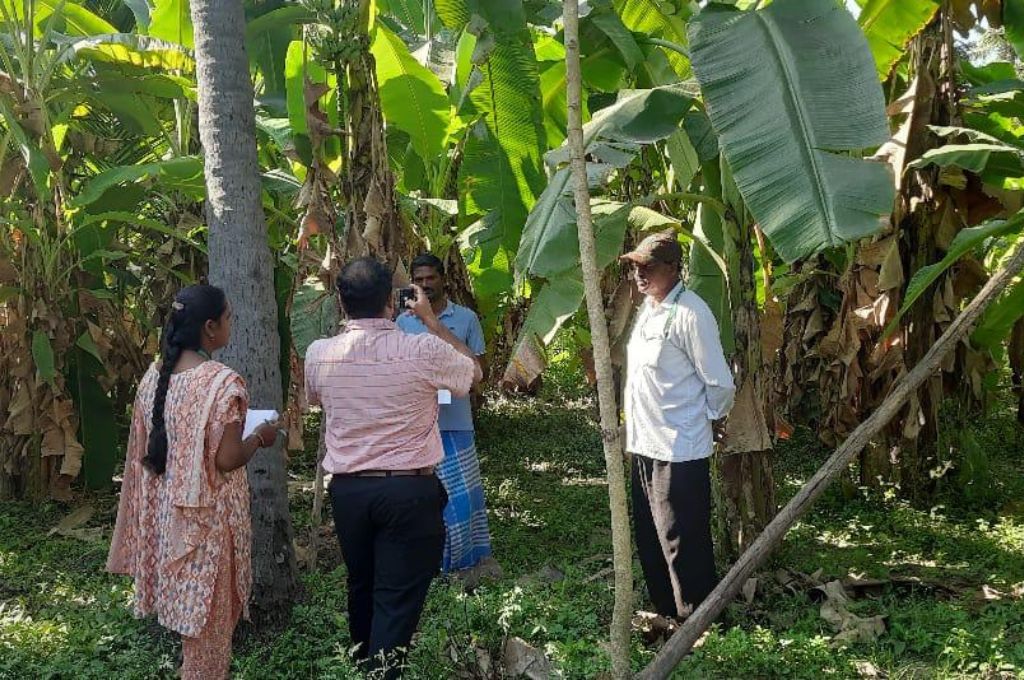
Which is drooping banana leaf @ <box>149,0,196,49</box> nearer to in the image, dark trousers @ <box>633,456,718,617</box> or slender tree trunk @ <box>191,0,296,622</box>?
slender tree trunk @ <box>191,0,296,622</box>

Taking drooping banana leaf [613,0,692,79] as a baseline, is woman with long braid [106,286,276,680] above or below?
below

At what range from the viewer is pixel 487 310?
8.00m

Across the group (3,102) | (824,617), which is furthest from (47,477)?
(824,617)

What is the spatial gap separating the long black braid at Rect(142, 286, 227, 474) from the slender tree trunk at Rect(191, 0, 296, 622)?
0.70 m

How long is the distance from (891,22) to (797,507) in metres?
2.62

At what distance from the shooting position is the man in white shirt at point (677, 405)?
411 cm

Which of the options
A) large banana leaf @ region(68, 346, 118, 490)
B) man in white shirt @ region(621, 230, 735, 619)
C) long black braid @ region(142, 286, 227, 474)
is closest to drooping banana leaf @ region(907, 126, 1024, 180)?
man in white shirt @ region(621, 230, 735, 619)

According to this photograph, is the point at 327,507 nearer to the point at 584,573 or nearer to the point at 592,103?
the point at 584,573

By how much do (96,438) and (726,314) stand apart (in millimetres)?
4298

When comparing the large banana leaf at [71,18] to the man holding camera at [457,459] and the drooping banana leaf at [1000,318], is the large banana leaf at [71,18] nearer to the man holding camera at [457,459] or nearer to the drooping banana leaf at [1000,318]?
the man holding camera at [457,459]

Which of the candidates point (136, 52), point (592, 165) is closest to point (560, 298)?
point (592, 165)

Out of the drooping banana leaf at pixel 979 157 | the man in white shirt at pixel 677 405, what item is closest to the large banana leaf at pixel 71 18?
the man in white shirt at pixel 677 405

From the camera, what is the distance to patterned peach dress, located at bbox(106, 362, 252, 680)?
3281 mm

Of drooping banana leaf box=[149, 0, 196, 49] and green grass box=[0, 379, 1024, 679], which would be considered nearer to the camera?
green grass box=[0, 379, 1024, 679]
